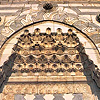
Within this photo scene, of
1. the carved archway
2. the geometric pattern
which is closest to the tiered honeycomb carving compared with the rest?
the carved archway

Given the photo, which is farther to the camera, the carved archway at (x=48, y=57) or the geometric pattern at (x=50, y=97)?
the carved archway at (x=48, y=57)

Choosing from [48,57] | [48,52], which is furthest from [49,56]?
[48,52]

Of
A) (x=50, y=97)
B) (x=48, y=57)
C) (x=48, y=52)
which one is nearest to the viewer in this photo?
(x=50, y=97)

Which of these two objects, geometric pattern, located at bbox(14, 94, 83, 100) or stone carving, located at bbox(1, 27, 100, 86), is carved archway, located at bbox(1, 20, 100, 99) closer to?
stone carving, located at bbox(1, 27, 100, 86)

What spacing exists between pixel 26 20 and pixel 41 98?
2.99m

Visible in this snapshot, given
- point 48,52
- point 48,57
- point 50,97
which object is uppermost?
point 48,52

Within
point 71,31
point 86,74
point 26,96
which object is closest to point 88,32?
point 71,31

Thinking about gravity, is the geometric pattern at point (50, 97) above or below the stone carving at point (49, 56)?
below

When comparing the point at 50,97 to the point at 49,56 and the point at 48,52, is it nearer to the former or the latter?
the point at 49,56

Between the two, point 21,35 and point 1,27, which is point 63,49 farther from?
point 1,27

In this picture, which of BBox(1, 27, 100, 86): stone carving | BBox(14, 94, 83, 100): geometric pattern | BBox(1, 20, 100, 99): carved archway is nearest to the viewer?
BBox(14, 94, 83, 100): geometric pattern

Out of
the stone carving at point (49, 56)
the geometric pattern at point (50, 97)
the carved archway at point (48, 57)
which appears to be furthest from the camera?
the stone carving at point (49, 56)

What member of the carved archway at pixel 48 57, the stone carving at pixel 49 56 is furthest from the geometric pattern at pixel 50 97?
the stone carving at pixel 49 56

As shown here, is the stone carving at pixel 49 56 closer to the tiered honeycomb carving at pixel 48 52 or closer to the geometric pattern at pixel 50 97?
the tiered honeycomb carving at pixel 48 52
